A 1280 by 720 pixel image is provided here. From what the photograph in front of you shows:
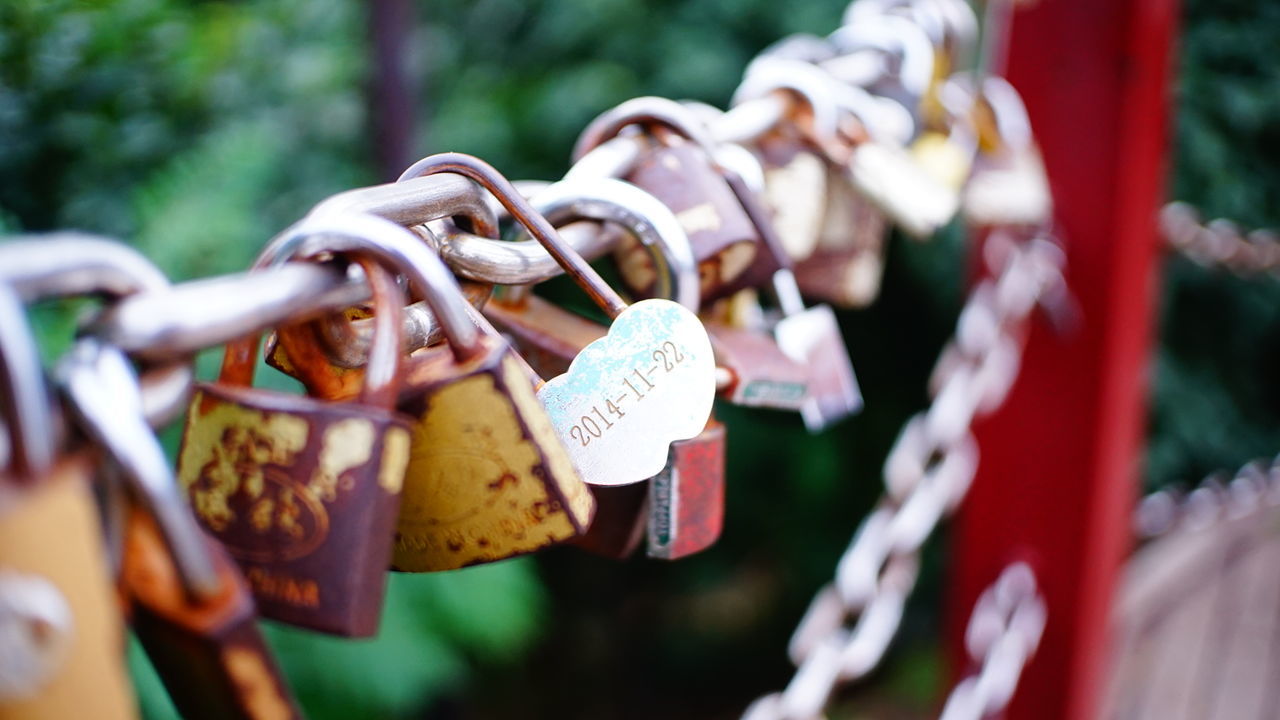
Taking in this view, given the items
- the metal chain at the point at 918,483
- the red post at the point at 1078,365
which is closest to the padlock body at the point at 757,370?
the metal chain at the point at 918,483

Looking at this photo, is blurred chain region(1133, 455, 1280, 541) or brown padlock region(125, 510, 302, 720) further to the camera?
blurred chain region(1133, 455, 1280, 541)

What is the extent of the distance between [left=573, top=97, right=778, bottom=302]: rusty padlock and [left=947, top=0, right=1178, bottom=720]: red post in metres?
0.91

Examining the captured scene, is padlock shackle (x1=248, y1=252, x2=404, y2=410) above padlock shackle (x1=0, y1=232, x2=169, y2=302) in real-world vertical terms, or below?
below

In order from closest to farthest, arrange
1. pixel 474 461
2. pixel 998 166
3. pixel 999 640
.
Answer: pixel 474 461, pixel 998 166, pixel 999 640

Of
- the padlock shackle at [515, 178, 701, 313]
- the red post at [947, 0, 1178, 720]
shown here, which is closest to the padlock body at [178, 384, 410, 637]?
the padlock shackle at [515, 178, 701, 313]

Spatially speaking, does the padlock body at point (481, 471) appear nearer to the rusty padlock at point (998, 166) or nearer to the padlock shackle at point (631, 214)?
the padlock shackle at point (631, 214)

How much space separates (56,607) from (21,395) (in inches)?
1.6

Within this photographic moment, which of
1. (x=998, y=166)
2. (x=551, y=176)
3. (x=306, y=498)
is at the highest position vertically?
(x=306, y=498)

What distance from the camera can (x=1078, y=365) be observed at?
1.23 metres

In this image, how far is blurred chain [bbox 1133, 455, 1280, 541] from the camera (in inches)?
76.1

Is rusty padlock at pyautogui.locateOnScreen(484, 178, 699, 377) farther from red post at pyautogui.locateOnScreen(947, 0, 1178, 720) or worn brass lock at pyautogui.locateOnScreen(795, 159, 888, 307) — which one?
red post at pyautogui.locateOnScreen(947, 0, 1178, 720)

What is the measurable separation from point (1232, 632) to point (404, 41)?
5.91ft

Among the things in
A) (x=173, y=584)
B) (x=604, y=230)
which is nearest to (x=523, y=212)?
(x=604, y=230)

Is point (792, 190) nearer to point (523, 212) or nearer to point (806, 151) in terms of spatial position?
point (806, 151)
